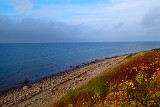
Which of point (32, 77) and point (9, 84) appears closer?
point (9, 84)

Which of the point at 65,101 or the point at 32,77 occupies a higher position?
the point at 65,101

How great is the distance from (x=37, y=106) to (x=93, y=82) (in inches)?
503

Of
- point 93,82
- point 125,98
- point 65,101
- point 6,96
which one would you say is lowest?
point 6,96

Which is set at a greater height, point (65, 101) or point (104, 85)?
point (104, 85)

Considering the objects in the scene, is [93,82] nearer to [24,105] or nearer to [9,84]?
[24,105]

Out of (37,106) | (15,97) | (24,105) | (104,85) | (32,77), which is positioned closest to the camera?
(104,85)

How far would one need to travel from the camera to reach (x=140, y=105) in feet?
28.7

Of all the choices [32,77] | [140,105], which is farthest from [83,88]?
[32,77]

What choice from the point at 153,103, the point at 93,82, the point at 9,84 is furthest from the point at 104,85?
the point at 9,84

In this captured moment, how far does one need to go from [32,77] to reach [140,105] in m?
62.7

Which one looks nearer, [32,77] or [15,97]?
[15,97]

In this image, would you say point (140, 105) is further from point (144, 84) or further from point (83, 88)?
point (83, 88)

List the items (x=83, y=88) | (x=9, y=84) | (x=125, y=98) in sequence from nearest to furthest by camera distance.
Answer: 1. (x=125, y=98)
2. (x=83, y=88)
3. (x=9, y=84)

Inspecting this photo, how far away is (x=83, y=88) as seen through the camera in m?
25.5
